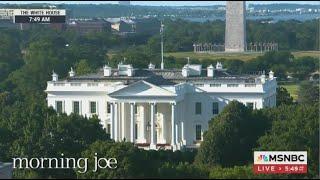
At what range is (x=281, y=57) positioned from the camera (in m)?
146

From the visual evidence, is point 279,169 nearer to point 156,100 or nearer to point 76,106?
point 156,100

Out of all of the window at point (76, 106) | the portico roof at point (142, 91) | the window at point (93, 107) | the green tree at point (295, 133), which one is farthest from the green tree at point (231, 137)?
the window at point (76, 106)

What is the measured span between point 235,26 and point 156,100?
116 meters

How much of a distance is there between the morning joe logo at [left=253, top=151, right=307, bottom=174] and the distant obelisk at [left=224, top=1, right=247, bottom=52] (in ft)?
463

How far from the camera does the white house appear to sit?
7581cm

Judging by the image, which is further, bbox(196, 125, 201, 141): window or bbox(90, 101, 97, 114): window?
bbox(90, 101, 97, 114): window

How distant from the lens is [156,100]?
2990 inches

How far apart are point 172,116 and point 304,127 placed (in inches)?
573

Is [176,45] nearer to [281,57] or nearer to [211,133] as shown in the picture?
[281,57]

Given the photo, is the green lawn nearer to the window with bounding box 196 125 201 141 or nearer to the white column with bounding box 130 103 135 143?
the window with bounding box 196 125 201 141

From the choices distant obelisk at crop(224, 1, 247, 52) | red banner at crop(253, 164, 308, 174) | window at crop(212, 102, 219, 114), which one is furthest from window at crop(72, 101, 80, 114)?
distant obelisk at crop(224, 1, 247, 52)

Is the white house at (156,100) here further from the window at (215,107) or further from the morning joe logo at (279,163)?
the morning joe logo at (279,163)

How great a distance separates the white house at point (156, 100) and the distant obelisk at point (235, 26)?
111m

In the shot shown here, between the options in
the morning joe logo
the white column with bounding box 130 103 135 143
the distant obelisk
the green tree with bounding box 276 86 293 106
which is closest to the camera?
the morning joe logo
